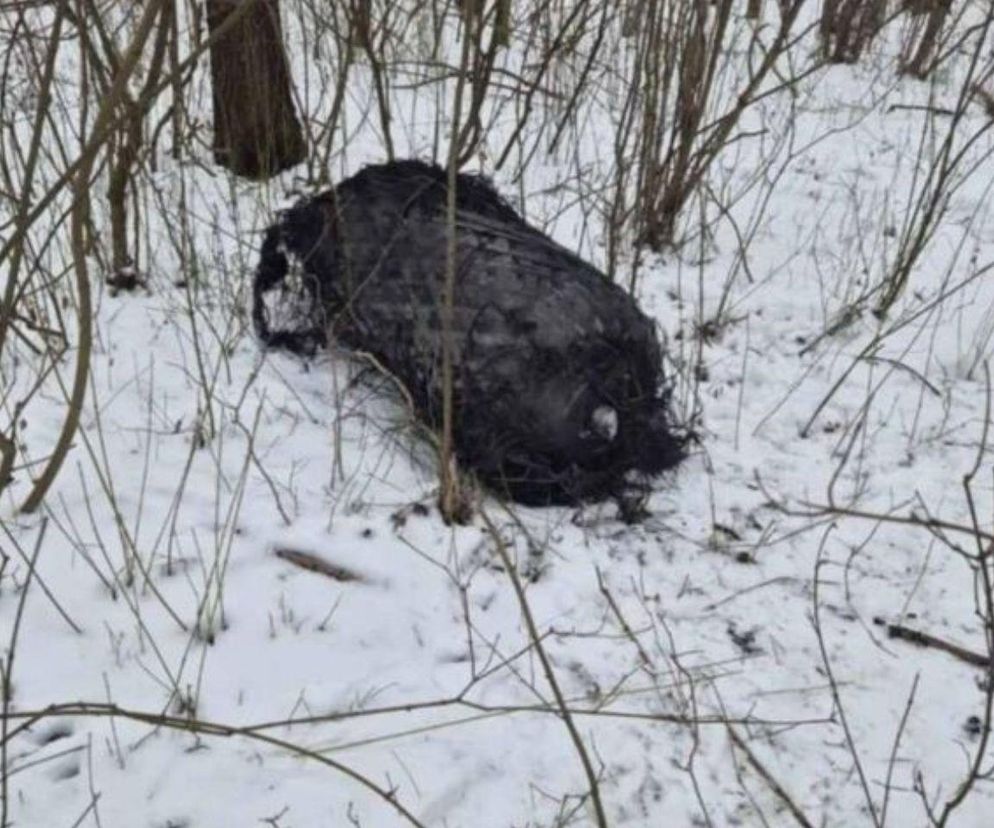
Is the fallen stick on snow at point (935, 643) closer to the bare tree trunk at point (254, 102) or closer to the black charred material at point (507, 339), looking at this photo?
the black charred material at point (507, 339)

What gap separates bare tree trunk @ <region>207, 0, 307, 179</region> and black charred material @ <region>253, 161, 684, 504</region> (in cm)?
114

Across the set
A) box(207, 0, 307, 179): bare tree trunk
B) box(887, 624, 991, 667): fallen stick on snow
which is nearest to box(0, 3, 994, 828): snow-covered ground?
box(887, 624, 991, 667): fallen stick on snow

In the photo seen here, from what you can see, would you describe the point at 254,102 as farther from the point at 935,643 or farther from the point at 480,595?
the point at 935,643

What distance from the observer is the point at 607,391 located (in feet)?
8.06

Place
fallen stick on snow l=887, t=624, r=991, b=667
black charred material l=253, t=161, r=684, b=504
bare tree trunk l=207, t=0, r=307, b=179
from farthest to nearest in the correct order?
bare tree trunk l=207, t=0, r=307, b=179 < black charred material l=253, t=161, r=684, b=504 < fallen stick on snow l=887, t=624, r=991, b=667

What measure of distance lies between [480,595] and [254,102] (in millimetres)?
2362

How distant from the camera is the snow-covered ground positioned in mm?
1797

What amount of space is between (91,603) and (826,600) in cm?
150

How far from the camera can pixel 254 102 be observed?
3.85 meters

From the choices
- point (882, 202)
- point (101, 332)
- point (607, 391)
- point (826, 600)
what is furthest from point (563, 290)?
point (882, 202)

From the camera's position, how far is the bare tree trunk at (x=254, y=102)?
368cm

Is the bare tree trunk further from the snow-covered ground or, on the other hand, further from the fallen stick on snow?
the fallen stick on snow

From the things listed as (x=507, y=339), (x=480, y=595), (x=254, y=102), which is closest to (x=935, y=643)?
(x=480, y=595)

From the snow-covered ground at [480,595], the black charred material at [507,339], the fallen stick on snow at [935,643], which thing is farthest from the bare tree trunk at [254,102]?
the fallen stick on snow at [935,643]
